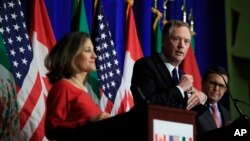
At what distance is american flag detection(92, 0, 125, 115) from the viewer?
496cm

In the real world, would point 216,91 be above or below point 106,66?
below

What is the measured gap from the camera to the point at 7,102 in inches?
152

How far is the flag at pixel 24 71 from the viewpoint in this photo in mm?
3950

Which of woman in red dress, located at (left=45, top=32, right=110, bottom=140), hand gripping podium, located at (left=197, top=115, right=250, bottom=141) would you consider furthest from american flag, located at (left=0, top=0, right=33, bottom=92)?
hand gripping podium, located at (left=197, top=115, right=250, bottom=141)

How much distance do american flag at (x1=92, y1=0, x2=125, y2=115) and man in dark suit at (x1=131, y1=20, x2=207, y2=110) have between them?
1314 millimetres

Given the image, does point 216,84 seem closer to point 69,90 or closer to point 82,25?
point 82,25

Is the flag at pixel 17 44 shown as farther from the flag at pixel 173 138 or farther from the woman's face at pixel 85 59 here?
the flag at pixel 173 138

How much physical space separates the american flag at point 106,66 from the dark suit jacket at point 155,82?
1.41 m

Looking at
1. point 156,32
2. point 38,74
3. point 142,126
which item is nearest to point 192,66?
point 156,32

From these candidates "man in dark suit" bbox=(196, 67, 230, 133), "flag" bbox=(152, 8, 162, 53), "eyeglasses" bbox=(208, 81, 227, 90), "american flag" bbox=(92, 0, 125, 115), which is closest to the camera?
"man in dark suit" bbox=(196, 67, 230, 133)

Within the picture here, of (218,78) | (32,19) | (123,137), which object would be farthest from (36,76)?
(123,137)

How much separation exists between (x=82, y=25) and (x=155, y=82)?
1.59 m

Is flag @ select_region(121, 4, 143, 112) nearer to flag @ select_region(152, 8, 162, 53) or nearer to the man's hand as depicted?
flag @ select_region(152, 8, 162, 53)

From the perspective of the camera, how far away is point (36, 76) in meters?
4.11
